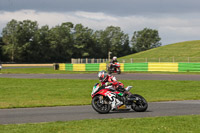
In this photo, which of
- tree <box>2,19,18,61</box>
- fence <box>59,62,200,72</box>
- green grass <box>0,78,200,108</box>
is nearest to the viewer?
green grass <box>0,78,200,108</box>

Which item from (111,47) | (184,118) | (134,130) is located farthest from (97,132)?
(111,47)

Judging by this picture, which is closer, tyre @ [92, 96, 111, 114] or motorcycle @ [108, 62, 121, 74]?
tyre @ [92, 96, 111, 114]

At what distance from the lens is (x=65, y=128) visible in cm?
773

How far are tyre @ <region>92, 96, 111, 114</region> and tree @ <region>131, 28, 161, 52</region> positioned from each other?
5911 inches

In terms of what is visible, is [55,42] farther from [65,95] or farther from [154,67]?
[65,95]

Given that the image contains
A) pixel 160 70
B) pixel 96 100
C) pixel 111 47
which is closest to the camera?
pixel 96 100

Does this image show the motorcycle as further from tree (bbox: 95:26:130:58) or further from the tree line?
tree (bbox: 95:26:130:58)

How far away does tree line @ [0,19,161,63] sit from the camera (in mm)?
95500

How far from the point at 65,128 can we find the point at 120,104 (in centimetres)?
315

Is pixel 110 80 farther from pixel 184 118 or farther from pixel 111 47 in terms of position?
pixel 111 47

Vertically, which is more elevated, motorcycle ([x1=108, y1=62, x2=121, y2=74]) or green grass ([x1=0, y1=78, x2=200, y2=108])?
motorcycle ([x1=108, y1=62, x2=121, y2=74])

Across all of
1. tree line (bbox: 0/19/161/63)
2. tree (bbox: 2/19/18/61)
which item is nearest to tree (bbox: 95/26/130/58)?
Answer: tree line (bbox: 0/19/161/63)

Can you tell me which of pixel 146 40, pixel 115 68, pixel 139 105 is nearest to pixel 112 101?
pixel 139 105

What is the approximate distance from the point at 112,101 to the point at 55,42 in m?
97.3
